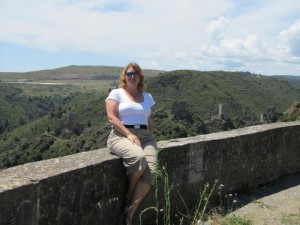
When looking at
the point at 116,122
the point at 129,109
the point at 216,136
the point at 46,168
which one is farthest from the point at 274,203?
the point at 46,168

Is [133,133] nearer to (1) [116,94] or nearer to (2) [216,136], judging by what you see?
(1) [116,94]

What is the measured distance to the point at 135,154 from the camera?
381cm

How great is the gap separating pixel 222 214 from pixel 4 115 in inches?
5712

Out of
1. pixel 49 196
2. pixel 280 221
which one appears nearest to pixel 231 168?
pixel 280 221

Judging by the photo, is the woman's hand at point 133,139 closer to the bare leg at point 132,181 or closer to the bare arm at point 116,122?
the bare arm at point 116,122

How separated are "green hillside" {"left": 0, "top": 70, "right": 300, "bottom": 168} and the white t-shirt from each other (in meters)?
58.7

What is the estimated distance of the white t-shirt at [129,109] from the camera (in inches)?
164

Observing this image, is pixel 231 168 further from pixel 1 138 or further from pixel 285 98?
pixel 285 98

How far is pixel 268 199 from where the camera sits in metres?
5.36

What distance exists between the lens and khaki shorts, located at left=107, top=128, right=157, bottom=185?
12.4 ft

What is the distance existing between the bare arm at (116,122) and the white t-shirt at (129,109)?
0.05 meters

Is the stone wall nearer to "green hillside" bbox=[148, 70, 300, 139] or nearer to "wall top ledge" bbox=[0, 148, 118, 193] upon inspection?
"wall top ledge" bbox=[0, 148, 118, 193]

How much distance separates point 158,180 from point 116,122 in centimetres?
74

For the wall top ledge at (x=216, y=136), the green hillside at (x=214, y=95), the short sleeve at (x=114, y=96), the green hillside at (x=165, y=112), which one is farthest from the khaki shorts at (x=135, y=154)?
the green hillside at (x=214, y=95)
